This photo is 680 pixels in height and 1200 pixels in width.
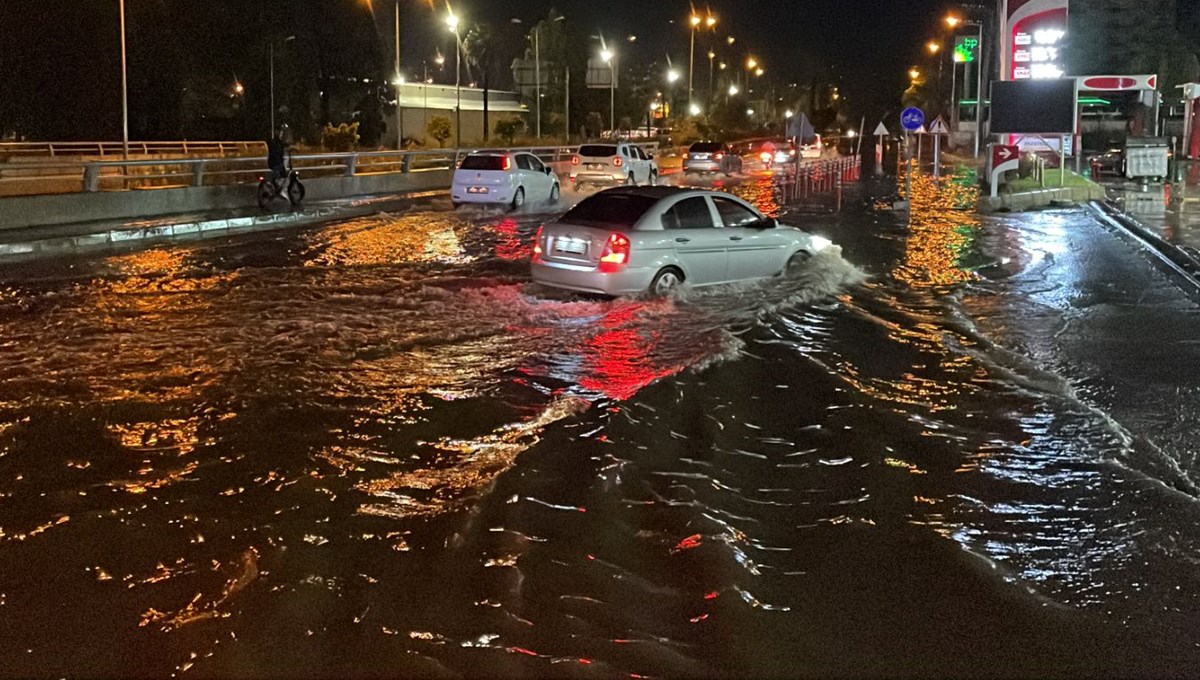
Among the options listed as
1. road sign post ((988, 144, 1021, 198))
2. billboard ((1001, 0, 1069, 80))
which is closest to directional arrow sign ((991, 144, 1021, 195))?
road sign post ((988, 144, 1021, 198))

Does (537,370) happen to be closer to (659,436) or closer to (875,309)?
(659,436)

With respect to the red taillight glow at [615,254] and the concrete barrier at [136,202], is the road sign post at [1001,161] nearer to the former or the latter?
the concrete barrier at [136,202]

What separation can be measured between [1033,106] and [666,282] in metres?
27.0

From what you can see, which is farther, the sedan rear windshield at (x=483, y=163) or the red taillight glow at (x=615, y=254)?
the sedan rear windshield at (x=483, y=163)

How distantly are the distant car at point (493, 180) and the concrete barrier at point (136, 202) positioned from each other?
515cm

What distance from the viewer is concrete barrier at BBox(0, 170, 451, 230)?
2238 centimetres

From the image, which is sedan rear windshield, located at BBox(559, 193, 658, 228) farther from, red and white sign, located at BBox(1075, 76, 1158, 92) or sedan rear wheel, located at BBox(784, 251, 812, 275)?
red and white sign, located at BBox(1075, 76, 1158, 92)

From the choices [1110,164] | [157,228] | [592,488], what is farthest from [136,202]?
[1110,164]

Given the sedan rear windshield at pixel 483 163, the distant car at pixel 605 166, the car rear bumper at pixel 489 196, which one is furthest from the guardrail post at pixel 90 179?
the distant car at pixel 605 166

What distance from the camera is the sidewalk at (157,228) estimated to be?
19234 mm

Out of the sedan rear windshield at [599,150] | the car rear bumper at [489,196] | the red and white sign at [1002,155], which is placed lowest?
the car rear bumper at [489,196]

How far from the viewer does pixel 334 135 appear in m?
59.3

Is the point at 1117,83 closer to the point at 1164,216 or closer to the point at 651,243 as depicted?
the point at 1164,216

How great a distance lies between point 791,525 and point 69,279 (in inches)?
498
